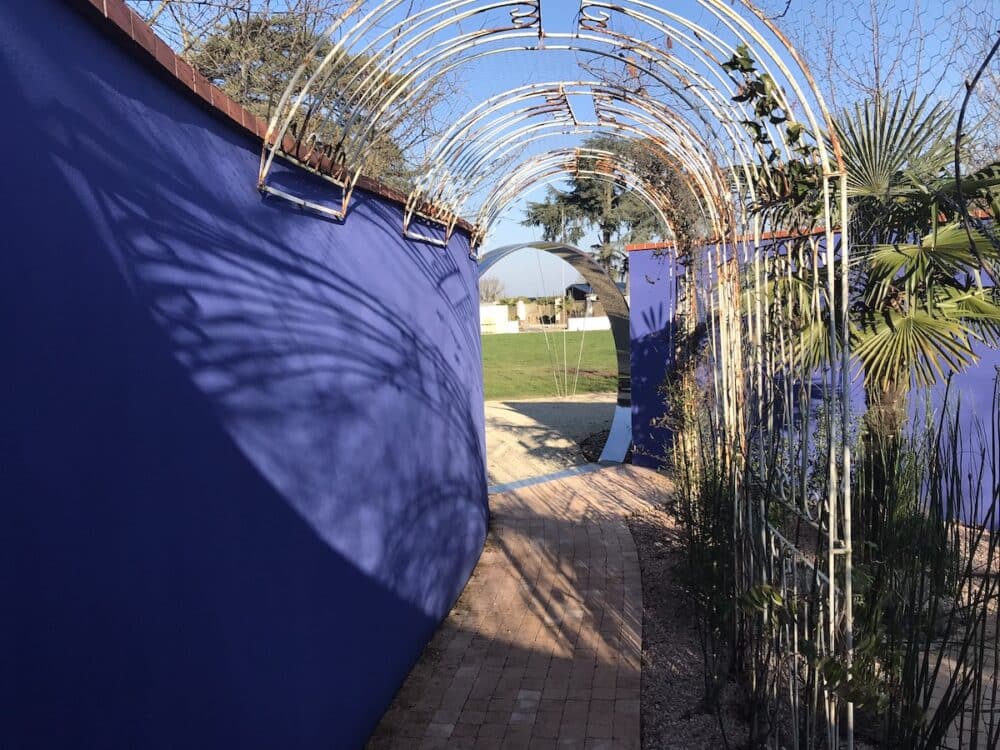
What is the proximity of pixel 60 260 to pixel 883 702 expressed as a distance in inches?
91.6

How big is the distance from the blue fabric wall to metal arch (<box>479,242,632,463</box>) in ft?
19.5

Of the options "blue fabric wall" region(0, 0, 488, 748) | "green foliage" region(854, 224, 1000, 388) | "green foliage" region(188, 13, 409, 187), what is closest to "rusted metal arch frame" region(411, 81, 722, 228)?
"green foliage" region(188, 13, 409, 187)

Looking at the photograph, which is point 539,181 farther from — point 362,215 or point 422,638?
point 422,638

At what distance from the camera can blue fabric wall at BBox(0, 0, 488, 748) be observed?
1335 mm

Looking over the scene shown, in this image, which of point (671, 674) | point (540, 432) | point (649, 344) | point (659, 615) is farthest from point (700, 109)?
point (540, 432)

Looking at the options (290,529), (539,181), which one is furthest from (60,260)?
(539,181)

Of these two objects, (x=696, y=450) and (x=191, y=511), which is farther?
(x=696, y=450)

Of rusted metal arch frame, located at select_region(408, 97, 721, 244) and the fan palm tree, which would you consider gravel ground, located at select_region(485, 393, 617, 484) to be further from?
the fan palm tree

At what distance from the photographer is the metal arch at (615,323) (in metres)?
9.17

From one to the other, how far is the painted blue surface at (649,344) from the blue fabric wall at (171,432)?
5.20 m

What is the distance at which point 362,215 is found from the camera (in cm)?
362

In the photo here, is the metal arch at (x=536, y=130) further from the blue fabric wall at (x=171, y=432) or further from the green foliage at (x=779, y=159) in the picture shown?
the green foliage at (x=779, y=159)

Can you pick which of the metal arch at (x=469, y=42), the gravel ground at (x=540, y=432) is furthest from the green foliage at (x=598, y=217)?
the metal arch at (x=469, y=42)

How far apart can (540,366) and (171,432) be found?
20.7 m
